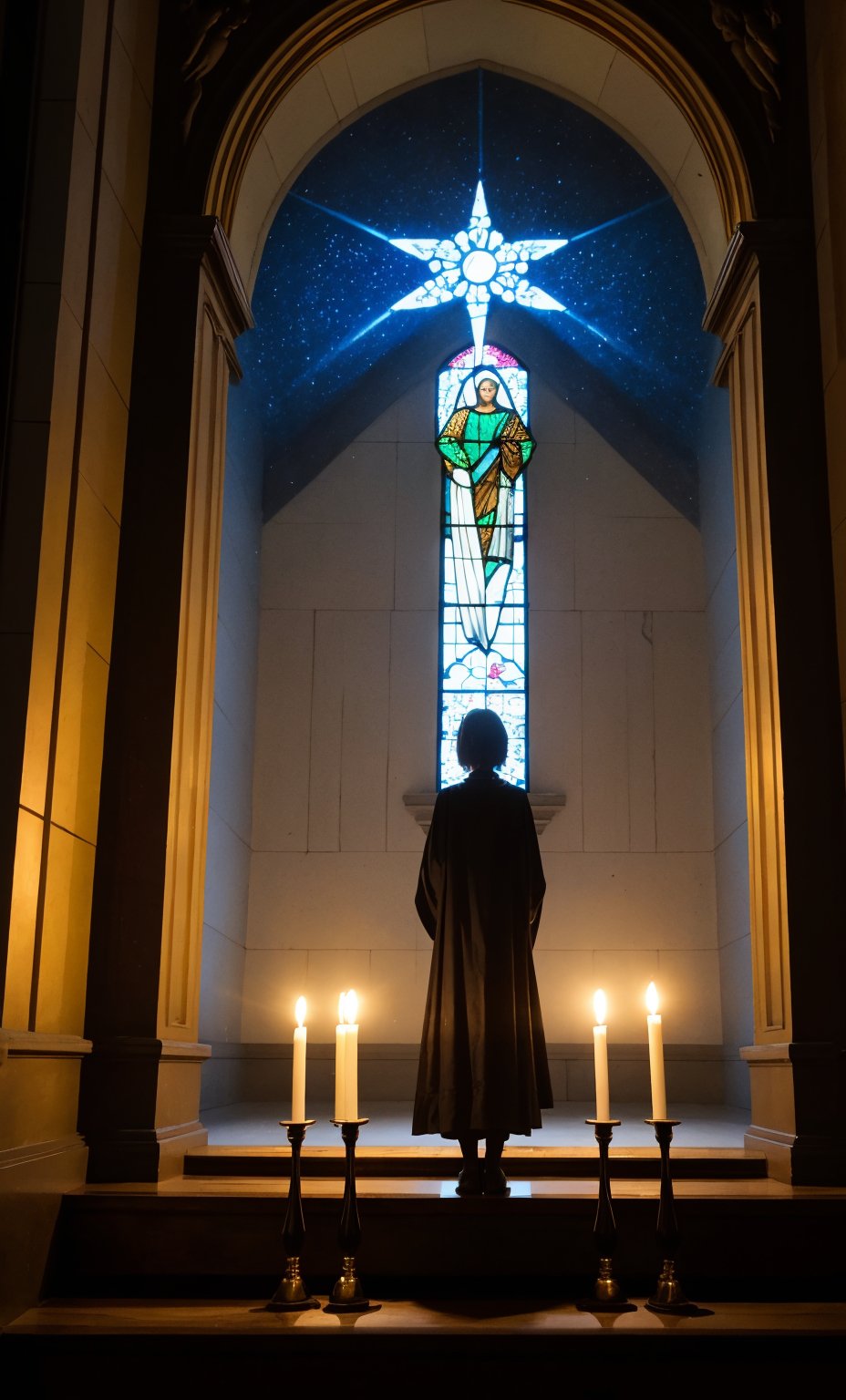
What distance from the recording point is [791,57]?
5.18 m

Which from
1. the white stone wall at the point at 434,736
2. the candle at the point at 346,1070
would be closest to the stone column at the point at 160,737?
the candle at the point at 346,1070

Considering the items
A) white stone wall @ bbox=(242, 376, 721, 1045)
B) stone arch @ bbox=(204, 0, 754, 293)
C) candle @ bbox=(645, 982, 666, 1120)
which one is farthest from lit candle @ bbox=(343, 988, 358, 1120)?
white stone wall @ bbox=(242, 376, 721, 1045)

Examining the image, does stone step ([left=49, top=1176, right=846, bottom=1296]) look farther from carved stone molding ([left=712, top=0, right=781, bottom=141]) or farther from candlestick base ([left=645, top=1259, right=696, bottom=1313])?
carved stone molding ([left=712, top=0, right=781, bottom=141])

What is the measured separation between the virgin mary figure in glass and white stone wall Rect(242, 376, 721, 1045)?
141 millimetres

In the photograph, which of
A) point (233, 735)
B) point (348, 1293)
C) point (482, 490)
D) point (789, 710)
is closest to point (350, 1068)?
point (348, 1293)

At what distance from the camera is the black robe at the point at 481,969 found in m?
3.85

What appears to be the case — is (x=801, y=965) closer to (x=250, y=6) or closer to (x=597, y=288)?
(x=250, y=6)

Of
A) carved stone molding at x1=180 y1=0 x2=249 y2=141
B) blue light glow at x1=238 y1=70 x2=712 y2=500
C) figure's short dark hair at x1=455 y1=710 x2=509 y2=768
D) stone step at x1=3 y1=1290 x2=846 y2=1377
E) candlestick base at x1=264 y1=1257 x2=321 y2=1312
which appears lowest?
stone step at x1=3 y1=1290 x2=846 y2=1377

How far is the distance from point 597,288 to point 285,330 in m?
1.96

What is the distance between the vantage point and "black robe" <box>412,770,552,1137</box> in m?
3.85

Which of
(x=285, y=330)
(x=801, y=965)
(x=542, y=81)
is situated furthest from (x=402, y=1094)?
(x=542, y=81)

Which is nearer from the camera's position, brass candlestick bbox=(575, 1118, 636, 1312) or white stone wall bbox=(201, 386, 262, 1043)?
brass candlestick bbox=(575, 1118, 636, 1312)

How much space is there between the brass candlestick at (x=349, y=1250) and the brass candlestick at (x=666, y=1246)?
747 mm

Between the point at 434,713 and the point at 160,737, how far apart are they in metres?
3.94
